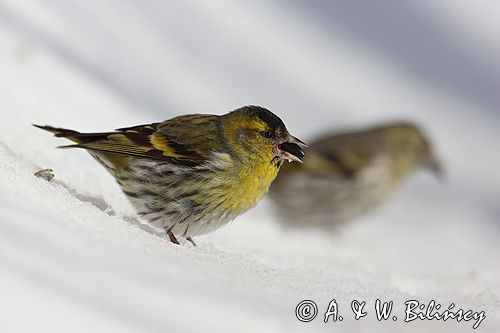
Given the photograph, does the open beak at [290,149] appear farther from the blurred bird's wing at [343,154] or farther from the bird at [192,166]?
the blurred bird's wing at [343,154]

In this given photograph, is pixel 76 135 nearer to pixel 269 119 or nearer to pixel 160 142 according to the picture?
pixel 160 142

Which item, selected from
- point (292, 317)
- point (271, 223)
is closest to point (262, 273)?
point (292, 317)

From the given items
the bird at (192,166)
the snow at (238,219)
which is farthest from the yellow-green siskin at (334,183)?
the bird at (192,166)

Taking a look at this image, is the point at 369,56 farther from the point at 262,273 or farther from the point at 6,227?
the point at 6,227

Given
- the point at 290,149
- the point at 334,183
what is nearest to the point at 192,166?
the point at 290,149

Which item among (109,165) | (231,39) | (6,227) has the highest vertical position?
(231,39)

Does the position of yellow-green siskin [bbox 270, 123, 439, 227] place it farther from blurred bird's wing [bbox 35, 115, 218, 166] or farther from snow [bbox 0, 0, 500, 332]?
blurred bird's wing [bbox 35, 115, 218, 166]
